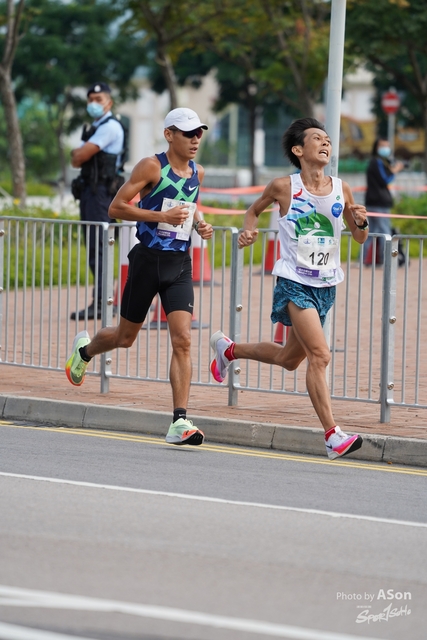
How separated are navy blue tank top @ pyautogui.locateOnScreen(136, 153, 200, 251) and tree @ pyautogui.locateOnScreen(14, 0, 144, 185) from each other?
39.7m

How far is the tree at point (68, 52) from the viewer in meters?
48.1

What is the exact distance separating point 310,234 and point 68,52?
42107 mm

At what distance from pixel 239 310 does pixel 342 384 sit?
0.91 m

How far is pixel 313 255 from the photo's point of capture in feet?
25.8

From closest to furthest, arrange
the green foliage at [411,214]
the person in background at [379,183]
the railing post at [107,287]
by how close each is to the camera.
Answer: the railing post at [107,287]
the person in background at [379,183]
the green foliage at [411,214]

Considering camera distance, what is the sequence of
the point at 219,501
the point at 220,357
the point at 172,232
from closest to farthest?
the point at 219,501 < the point at 172,232 < the point at 220,357

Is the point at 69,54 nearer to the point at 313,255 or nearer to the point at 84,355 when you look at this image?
the point at 84,355

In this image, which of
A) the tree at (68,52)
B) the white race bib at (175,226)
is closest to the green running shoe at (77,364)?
the white race bib at (175,226)

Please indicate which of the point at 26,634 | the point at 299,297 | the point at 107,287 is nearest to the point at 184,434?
the point at 299,297

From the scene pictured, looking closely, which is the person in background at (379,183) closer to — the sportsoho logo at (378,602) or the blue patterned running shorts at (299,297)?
the blue patterned running shorts at (299,297)

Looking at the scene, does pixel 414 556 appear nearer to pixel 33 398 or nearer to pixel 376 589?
pixel 376 589

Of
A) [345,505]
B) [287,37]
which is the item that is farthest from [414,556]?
[287,37]

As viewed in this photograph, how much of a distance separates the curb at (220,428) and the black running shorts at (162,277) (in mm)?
895

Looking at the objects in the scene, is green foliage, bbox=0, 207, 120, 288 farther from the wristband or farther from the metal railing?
the wristband
